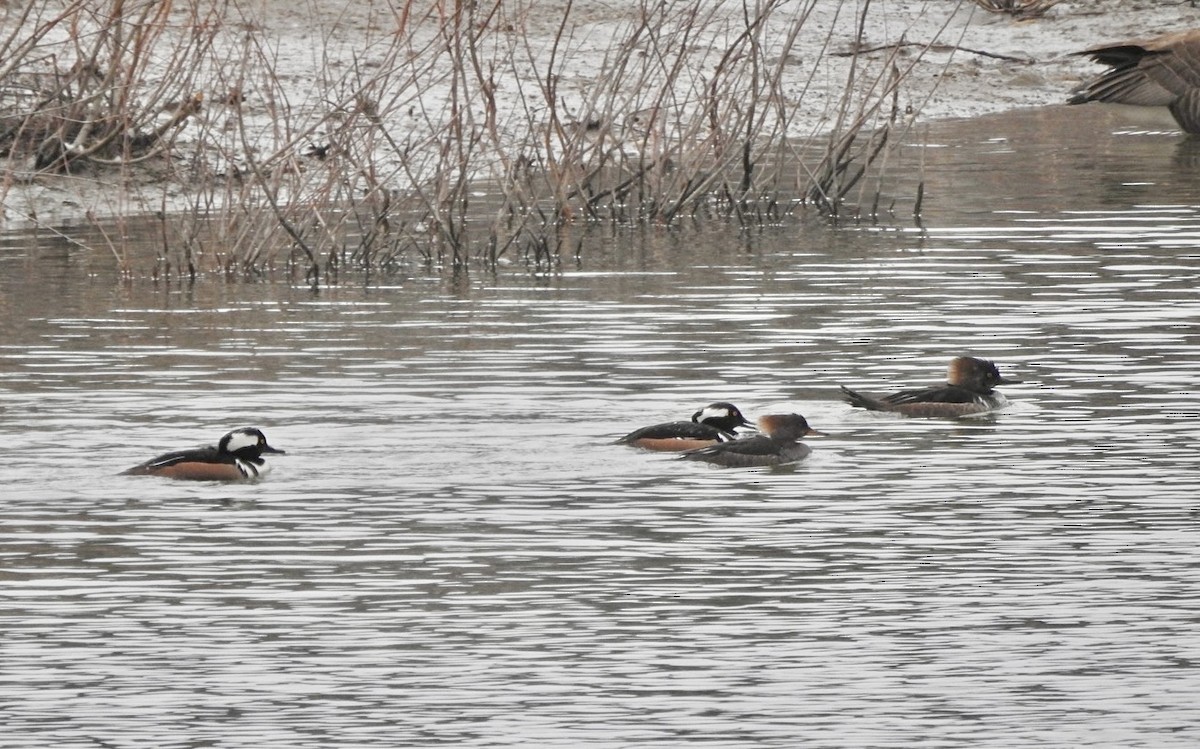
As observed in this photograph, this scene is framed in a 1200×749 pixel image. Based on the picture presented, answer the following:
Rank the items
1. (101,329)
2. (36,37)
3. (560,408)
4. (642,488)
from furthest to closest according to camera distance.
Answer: (36,37) → (101,329) → (560,408) → (642,488)

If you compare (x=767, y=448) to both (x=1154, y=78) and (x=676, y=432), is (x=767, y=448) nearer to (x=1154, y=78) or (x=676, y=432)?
A: (x=676, y=432)

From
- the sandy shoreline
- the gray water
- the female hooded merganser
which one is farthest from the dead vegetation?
the female hooded merganser

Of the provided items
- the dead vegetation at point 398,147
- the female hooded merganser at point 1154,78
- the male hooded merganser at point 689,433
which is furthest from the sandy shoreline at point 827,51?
the male hooded merganser at point 689,433

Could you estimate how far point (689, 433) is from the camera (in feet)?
33.2

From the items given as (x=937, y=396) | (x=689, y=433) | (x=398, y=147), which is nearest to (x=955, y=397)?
(x=937, y=396)

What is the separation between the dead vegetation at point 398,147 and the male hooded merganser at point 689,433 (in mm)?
3138

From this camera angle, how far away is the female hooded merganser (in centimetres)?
2397

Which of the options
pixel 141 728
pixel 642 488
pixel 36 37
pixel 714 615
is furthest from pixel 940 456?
pixel 36 37

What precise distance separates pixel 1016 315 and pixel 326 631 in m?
7.13

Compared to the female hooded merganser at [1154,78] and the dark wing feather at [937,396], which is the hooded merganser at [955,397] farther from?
the female hooded merganser at [1154,78]

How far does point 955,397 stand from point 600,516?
97.0 inches

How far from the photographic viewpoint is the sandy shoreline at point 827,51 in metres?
21.5

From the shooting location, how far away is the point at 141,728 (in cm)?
647

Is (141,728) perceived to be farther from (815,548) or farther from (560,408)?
(560,408)
